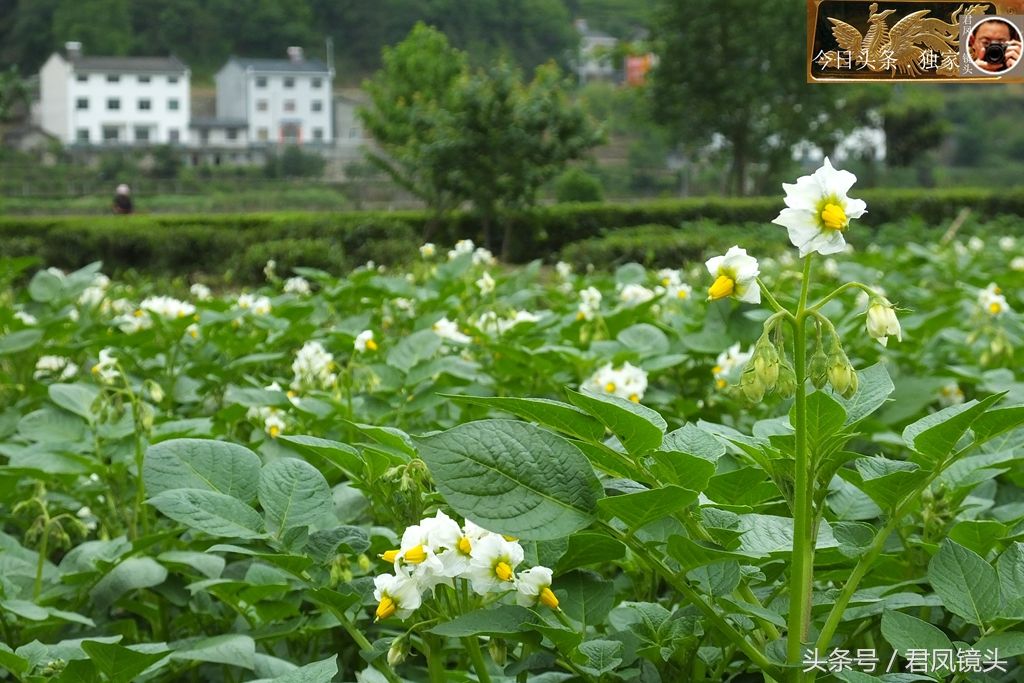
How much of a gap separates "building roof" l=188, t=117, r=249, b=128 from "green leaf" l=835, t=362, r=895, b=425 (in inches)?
3233

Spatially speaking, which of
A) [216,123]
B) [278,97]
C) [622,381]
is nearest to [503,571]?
[622,381]

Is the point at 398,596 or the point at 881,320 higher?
the point at 881,320

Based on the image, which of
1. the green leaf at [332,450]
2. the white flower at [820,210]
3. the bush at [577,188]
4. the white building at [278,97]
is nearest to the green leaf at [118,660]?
the green leaf at [332,450]

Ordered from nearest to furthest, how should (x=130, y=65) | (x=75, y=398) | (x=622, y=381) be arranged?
(x=75, y=398)
(x=622, y=381)
(x=130, y=65)

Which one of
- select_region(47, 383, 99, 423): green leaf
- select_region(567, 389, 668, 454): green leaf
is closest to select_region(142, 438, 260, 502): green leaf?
select_region(567, 389, 668, 454): green leaf

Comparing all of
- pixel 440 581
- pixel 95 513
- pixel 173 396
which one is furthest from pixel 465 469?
pixel 173 396

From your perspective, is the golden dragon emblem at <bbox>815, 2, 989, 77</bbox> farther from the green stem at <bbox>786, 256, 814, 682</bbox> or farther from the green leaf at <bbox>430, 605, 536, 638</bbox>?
the green leaf at <bbox>430, 605, 536, 638</bbox>

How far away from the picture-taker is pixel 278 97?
274ft

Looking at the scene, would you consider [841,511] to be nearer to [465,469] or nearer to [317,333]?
[465,469]

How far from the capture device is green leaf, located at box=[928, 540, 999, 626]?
0.91 meters

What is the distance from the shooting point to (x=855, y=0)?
1.15m

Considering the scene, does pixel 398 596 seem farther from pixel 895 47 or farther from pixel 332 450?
pixel 895 47

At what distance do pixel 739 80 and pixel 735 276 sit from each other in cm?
3309

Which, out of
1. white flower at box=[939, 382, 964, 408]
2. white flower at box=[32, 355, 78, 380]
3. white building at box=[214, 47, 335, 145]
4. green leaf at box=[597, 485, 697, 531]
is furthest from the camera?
white building at box=[214, 47, 335, 145]
